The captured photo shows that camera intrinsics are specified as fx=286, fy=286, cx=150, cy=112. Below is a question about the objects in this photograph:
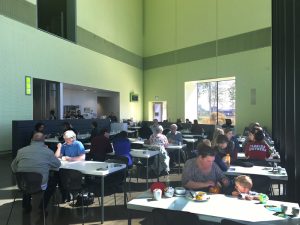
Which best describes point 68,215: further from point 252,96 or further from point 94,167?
point 252,96

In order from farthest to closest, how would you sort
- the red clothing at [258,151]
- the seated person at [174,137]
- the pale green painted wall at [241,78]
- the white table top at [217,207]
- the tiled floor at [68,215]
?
1. the pale green painted wall at [241,78]
2. the seated person at [174,137]
3. the red clothing at [258,151]
4. the tiled floor at [68,215]
5. the white table top at [217,207]

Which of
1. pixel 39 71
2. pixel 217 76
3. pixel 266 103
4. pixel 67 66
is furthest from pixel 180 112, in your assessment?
pixel 39 71

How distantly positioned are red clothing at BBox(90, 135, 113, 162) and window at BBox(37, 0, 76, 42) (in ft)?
27.6

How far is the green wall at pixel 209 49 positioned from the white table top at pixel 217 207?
431 inches

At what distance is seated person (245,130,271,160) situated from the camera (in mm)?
5703

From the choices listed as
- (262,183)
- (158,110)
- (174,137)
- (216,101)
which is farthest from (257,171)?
(158,110)

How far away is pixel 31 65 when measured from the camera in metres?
10.9

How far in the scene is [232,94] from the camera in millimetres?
15258

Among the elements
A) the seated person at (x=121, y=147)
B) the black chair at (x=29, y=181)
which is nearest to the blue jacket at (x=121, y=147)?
the seated person at (x=121, y=147)

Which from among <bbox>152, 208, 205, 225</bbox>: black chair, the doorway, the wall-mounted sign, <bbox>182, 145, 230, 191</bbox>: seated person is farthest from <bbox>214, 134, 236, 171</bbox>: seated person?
the doorway

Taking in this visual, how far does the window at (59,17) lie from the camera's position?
1349 centimetres

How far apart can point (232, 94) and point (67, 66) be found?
8.52m

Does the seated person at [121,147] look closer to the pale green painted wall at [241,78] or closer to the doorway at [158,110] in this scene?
the pale green painted wall at [241,78]

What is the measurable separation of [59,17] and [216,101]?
9368mm
